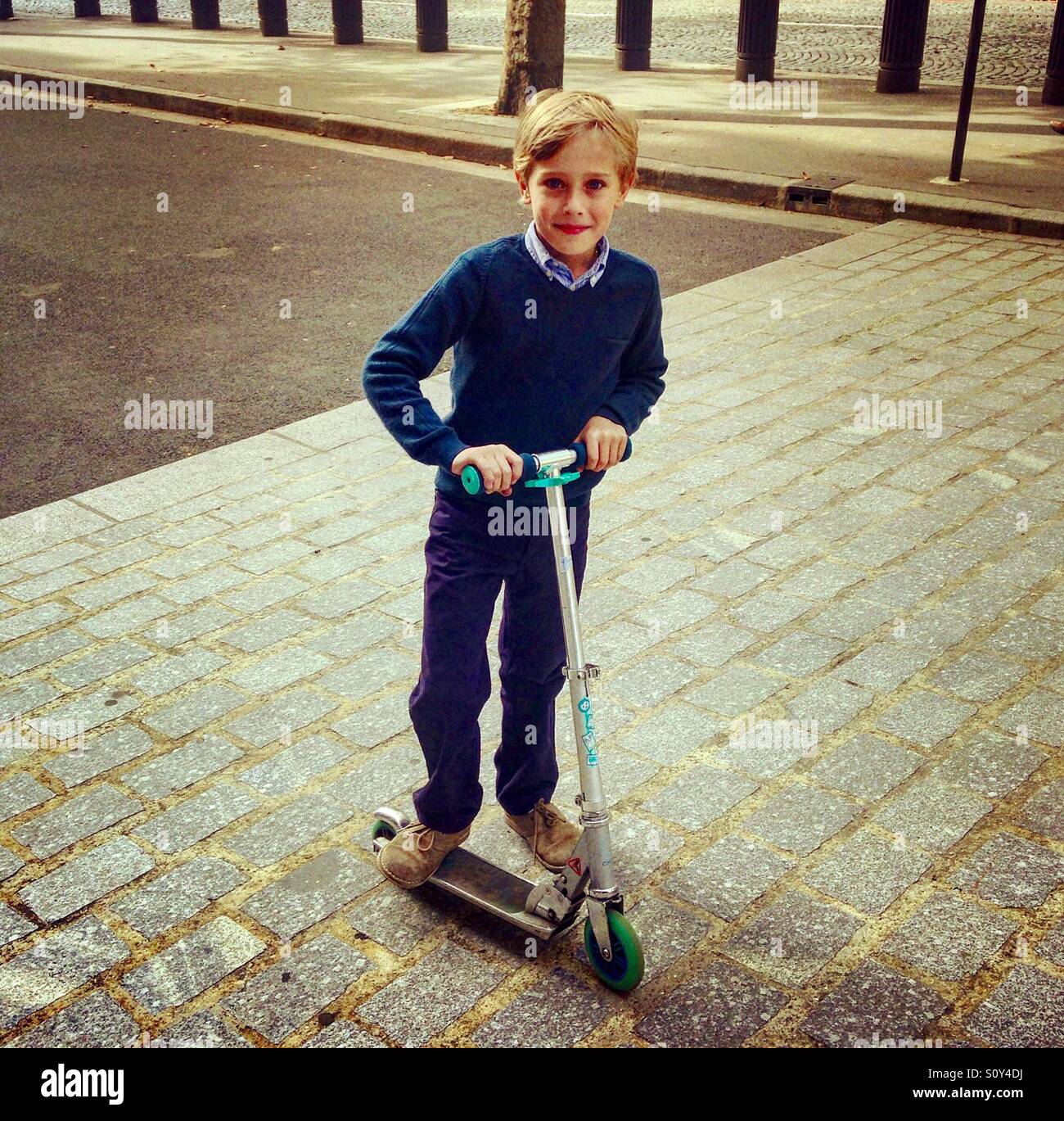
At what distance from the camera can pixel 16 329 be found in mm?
7176

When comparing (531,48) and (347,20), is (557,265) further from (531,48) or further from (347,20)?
(347,20)

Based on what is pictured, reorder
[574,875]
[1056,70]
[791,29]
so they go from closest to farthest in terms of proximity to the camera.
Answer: [574,875], [1056,70], [791,29]

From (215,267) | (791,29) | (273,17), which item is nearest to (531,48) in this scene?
(215,267)

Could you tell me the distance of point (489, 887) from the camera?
9.55 ft

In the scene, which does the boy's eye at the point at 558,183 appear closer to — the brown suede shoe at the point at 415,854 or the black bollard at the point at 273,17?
the brown suede shoe at the point at 415,854

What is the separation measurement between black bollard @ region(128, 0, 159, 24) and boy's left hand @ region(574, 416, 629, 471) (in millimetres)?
22469

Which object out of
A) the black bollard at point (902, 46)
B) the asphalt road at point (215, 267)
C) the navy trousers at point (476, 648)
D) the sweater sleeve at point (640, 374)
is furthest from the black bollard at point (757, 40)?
the navy trousers at point (476, 648)

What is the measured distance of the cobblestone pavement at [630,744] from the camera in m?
2.68

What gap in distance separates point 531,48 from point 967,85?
4.70 meters

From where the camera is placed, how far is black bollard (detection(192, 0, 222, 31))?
821 inches

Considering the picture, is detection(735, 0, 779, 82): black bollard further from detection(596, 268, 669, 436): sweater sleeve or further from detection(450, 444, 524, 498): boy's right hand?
detection(450, 444, 524, 498): boy's right hand

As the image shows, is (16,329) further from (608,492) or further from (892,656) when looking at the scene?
(892,656)

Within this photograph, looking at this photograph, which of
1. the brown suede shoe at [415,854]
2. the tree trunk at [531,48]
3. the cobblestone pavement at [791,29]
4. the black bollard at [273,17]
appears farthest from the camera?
the black bollard at [273,17]
